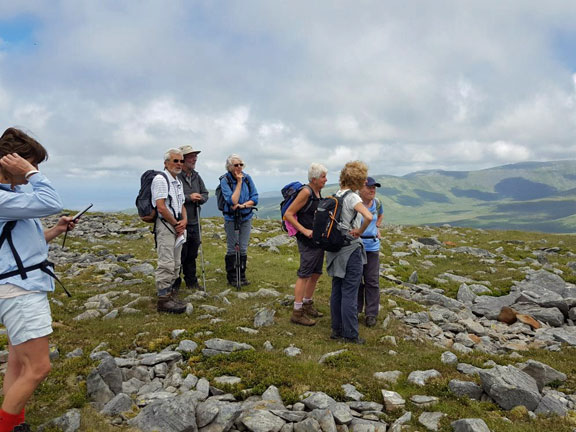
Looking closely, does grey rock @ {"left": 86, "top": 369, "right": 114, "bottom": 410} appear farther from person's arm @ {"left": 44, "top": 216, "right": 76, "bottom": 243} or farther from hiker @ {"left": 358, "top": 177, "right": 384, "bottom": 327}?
hiker @ {"left": 358, "top": 177, "right": 384, "bottom": 327}

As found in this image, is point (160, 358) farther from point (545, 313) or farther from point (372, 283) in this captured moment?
point (545, 313)

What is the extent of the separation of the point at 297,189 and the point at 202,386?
5.23 meters

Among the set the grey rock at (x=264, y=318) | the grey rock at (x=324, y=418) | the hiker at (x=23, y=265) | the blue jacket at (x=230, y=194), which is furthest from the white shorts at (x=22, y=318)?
the blue jacket at (x=230, y=194)

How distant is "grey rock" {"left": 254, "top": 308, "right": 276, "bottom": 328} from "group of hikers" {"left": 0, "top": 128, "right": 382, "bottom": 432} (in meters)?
0.64

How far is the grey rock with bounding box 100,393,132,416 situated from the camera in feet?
17.6

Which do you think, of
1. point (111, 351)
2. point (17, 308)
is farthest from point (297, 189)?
point (17, 308)

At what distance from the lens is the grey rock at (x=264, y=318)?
9.34 metres

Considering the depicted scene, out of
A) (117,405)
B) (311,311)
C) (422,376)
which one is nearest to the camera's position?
(117,405)

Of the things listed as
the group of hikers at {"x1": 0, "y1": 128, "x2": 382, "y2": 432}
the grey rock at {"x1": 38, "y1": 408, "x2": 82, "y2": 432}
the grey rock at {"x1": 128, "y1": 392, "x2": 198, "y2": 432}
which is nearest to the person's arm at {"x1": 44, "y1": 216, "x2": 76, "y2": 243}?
the group of hikers at {"x1": 0, "y1": 128, "x2": 382, "y2": 432}

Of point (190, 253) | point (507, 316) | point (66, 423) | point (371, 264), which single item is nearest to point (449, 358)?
point (371, 264)

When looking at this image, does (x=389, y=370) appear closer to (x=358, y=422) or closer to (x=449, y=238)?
(x=358, y=422)

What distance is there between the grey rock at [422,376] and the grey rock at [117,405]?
4798 millimetres

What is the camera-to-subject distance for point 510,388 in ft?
19.1

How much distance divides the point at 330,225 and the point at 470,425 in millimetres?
4441
